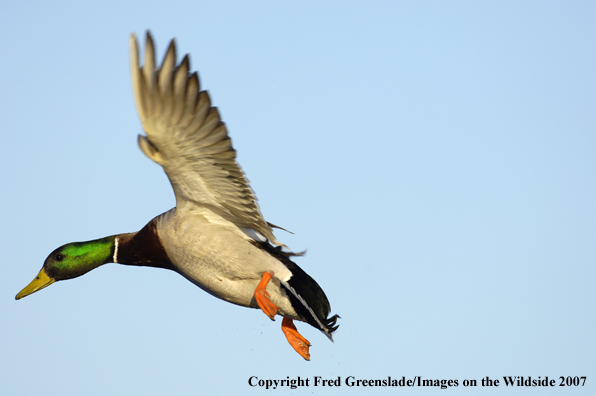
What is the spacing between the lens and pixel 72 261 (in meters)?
7.30

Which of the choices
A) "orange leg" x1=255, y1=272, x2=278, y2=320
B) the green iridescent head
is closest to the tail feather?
"orange leg" x1=255, y1=272, x2=278, y2=320

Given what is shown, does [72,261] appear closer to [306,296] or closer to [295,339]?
[295,339]

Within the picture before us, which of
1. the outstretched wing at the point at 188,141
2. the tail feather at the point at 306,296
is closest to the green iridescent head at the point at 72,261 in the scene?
the outstretched wing at the point at 188,141

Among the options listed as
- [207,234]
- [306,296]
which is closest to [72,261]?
[207,234]

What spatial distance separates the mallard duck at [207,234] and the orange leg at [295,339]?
11mm

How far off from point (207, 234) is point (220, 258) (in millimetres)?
267

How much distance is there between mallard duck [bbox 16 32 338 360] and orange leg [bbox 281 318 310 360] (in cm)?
1

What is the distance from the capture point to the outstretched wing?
5039 millimetres

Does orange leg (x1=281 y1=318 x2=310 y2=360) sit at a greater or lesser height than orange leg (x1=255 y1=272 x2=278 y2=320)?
lesser

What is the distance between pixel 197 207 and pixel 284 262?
1040 mm

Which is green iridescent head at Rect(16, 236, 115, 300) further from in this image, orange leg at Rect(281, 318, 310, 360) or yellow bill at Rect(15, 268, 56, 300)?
orange leg at Rect(281, 318, 310, 360)

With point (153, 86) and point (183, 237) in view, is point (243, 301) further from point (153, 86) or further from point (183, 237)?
point (153, 86)

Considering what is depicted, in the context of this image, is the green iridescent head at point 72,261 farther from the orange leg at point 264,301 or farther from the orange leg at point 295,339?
the orange leg at point 295,339

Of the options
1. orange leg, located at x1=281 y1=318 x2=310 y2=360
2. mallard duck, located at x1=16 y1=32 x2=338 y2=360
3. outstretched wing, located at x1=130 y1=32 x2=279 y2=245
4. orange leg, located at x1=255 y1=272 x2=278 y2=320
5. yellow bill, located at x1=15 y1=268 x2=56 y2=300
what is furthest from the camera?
yellow bill, located at x1=15 y1=268 x2=56 y2=300
